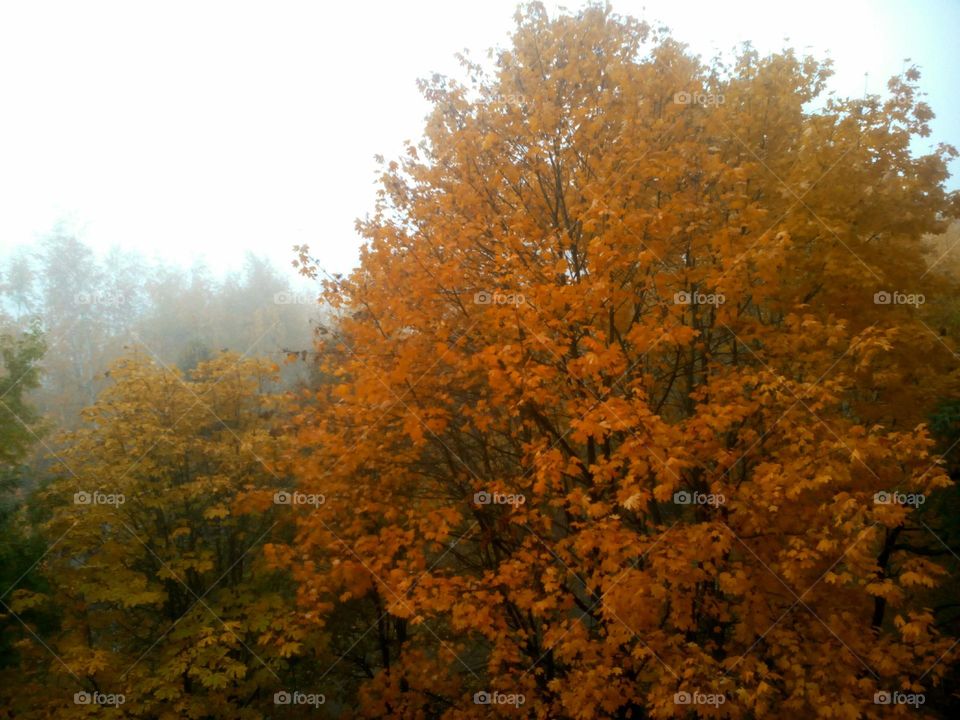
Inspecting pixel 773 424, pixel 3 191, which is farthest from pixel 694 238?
pixel 3 191

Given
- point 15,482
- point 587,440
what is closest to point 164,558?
point 15,482

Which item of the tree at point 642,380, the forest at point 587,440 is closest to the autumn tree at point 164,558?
the forest at point 587,440

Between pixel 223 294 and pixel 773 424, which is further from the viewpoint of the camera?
pixel 223 294

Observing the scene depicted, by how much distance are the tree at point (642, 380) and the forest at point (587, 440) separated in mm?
56

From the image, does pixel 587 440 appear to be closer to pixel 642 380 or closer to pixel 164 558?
pixel 642 380

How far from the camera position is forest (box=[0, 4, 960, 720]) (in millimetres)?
6391

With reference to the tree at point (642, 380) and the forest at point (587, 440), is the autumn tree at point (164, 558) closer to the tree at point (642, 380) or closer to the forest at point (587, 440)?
the forest at point (587, 440)

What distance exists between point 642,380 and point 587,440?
3.81 ft

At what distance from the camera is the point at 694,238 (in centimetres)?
746

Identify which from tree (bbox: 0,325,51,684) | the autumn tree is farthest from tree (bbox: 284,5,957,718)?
tree (bbox: 0,325,51,684)

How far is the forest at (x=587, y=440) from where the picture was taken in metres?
6.39

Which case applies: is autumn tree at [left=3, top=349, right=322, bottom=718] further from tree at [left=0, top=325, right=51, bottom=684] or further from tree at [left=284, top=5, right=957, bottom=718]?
tree at [left=284, top=5, right=957, bottom=718]

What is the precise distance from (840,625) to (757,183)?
5.77 metres

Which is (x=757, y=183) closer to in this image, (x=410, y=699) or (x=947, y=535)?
(x=947, y=535)
